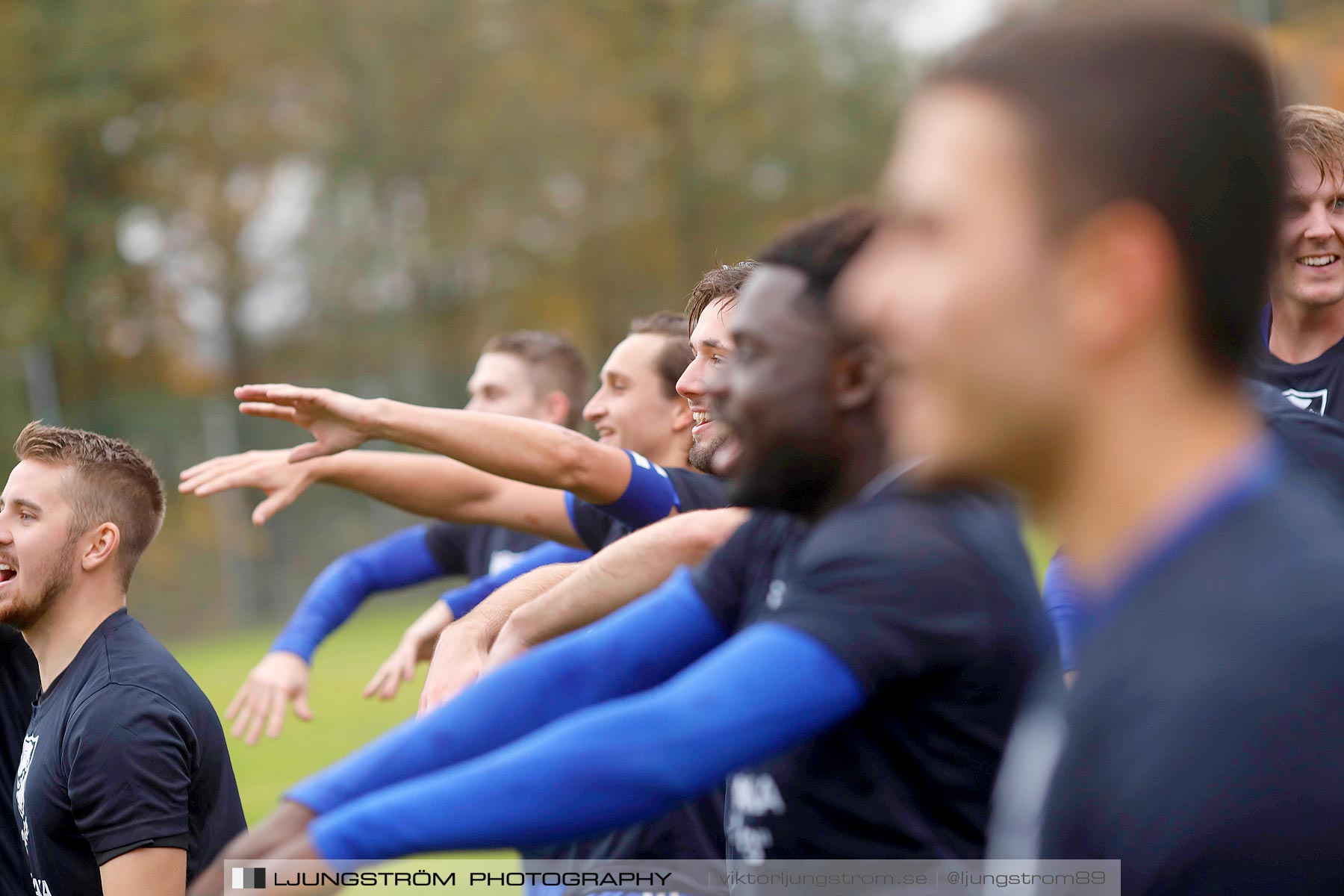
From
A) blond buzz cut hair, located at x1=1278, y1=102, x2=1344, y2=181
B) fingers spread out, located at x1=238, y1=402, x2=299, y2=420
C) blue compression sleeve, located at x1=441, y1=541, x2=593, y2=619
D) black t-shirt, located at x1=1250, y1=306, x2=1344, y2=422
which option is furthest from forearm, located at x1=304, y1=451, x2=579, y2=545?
blond buzz cut hair, located at x1=1278, y1=102, x2=1344, y2=181

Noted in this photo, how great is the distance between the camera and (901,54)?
28.1 metres

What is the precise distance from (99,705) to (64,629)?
55 centimetres

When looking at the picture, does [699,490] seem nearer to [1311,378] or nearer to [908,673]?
[1311,378]

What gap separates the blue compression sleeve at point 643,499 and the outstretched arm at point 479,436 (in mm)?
32

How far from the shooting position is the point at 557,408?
7000 millimetres

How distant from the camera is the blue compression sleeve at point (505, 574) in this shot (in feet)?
14.3

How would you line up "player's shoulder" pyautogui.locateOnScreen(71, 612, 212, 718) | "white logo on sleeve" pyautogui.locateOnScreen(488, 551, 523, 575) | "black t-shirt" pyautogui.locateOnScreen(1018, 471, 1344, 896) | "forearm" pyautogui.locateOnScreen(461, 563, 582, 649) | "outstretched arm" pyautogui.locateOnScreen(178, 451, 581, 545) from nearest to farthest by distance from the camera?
"black t-shirt" pyautogui.locateOnScreen(1018, 471, 1344, 896)
"forearm" pyautogui.locateOnScreen(461, 563, 582, 649)
"player's shoulder" pyautogui.locateOnScreen(71, 612, 212, 718)
"outstretched arm" pyautogui.locateOnScreen(178, 451, 581, 545)
"white logo on sleeve" pyautogui.locateOnScreen(488, 551, 523, 575)

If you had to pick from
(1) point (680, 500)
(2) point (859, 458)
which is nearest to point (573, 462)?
(1) point (680, 500)

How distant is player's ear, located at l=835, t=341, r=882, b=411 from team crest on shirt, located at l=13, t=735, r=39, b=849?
2.95 metres

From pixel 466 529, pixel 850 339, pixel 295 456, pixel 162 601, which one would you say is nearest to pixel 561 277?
pixel 162 601

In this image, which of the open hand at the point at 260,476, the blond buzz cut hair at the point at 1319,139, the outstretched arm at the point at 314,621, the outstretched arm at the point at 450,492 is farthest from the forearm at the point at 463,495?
the blond buzz cut hair at the point at 1319,139

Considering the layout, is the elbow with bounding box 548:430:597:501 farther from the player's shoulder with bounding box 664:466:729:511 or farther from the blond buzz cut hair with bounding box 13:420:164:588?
the blond buzz cut hair with bounding box 13:420:164:588

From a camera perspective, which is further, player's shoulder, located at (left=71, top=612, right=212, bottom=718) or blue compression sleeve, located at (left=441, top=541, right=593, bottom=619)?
blue compression sleeve, located at (left=441, top=541, right=593, bottom=619)

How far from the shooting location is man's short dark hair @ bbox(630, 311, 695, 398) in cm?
536
